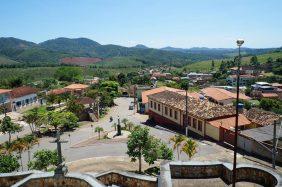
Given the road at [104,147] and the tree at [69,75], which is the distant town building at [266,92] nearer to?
the road at [104,147]

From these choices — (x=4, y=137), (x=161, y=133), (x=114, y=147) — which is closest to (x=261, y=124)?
(x=161, y=133)

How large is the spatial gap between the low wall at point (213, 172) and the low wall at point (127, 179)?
0.90 metres

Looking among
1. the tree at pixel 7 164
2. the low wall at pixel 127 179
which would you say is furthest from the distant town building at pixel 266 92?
the low wall at pixel 127 179

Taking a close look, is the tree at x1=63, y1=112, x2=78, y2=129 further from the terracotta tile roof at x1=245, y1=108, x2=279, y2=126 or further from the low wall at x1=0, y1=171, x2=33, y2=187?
the low wall at x1=0, y1=171, x2=33, y2=187

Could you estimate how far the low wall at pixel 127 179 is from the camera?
13.9 metres

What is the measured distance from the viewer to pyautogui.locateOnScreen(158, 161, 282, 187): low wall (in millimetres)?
12750

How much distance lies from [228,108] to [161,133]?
29.5 feet

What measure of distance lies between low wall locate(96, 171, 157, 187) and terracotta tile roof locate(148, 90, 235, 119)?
24.0 metres

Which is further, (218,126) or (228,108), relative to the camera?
(228,108)

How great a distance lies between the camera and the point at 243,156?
104 ft

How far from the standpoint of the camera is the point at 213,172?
1380 centimetres

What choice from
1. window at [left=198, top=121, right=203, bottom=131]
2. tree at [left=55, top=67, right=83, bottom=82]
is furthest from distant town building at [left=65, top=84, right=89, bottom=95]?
window at [left=198, top=121, right=203, bottom=131]

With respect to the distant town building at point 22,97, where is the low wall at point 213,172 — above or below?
above

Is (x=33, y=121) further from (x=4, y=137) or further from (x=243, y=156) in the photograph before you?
(x=243, y=156)
